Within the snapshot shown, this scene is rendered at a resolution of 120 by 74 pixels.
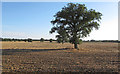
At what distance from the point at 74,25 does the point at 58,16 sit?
4.91 meters

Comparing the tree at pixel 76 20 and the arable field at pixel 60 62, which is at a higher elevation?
the tree at pixel 76 20

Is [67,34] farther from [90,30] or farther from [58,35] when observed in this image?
[90,30]

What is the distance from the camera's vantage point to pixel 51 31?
100ft

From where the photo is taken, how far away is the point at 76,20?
27.8m

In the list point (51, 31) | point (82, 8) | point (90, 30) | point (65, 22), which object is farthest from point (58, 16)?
point (90, 30)

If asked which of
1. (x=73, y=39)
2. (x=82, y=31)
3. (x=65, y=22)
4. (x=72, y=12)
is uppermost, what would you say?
(x=72, y=12)

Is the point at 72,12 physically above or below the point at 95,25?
above

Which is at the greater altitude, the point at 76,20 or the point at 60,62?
the point at 76,20

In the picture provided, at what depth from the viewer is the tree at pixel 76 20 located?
2780 centimetres

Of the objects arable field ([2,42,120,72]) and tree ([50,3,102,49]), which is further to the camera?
tree ([50,3,102,49])

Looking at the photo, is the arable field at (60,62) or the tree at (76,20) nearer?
the arable field at (60,62)

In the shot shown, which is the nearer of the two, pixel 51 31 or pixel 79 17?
pixel 79 17

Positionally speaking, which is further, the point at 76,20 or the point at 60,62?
the point at 76,20

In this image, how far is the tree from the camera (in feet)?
91.2
